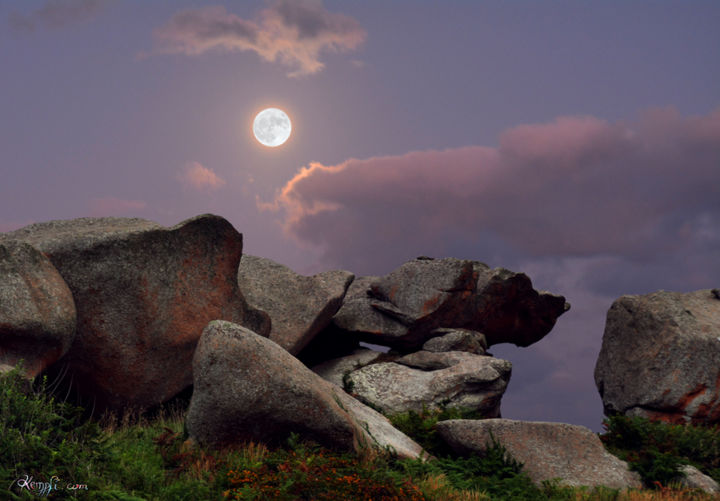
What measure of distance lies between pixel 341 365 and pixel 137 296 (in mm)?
8428

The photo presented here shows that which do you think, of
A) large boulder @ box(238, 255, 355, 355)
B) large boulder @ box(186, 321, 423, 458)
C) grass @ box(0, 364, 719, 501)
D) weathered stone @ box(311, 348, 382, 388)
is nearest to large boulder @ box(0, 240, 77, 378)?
grass @ box(0, 364, 719, 501)

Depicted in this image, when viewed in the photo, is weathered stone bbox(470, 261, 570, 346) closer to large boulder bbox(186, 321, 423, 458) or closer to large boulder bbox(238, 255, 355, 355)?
large boulder bbox(238, 255, 355, 355)

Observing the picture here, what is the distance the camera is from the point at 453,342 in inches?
947

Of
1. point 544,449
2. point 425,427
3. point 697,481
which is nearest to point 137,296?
point 425,427

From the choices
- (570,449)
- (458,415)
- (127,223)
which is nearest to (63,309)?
(127,223)

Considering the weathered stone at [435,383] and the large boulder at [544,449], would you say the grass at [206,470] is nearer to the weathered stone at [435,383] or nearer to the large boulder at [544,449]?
the large boulder at [544,449]

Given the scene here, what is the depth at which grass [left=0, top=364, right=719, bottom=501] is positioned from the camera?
399 inches

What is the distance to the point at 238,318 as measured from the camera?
18.5 meters

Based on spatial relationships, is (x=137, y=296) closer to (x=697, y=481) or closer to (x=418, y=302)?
(x=418, y=302)

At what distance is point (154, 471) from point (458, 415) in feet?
32.7

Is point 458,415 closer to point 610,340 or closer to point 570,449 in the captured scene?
point 570,449

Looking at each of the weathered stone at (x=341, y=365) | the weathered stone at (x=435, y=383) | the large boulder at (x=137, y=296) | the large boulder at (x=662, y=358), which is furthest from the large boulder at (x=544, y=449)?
the large boulder at (x=662, y=358)

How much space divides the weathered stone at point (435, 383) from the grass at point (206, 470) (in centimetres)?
499

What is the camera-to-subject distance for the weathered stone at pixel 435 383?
805 inches
